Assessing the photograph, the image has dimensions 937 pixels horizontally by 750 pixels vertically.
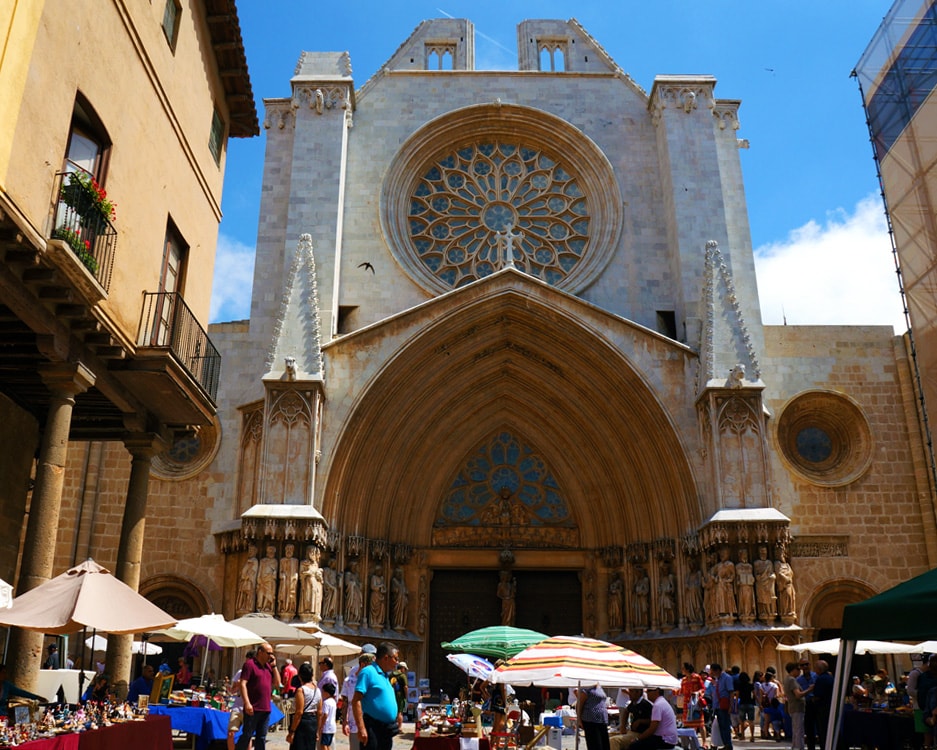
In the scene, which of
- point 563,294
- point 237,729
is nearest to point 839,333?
point 563,294

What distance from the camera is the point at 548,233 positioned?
69.3ft

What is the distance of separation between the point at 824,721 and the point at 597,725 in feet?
12.3

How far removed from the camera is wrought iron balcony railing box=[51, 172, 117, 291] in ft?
28.8

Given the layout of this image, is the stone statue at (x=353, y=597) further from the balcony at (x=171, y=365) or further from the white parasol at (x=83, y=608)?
the white parasol at (x=83, y=608)

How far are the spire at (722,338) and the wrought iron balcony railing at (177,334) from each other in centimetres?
909

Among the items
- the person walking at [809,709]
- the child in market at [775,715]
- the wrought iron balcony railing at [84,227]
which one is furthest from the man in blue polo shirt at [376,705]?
the child in market at [775,715]

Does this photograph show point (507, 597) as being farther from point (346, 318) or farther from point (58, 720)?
point (58, 720)

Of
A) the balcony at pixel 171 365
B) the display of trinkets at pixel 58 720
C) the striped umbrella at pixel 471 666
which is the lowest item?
the display of trinkets at pixel 58 720

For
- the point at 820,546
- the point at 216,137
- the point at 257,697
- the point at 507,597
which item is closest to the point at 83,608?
the point at 257,697

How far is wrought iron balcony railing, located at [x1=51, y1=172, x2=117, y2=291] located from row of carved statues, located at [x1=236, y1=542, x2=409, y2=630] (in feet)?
22.8

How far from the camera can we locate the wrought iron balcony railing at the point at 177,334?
11242 millimetres

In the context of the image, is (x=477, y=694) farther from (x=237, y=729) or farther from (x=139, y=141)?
(x=139, y=141)

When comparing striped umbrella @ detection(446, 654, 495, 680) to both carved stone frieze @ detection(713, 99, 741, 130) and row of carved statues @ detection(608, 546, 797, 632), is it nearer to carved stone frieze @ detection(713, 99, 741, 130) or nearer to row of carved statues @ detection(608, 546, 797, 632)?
row of carved statues @ detection(608, 546, 797, 632)

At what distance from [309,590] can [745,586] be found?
756 cm
